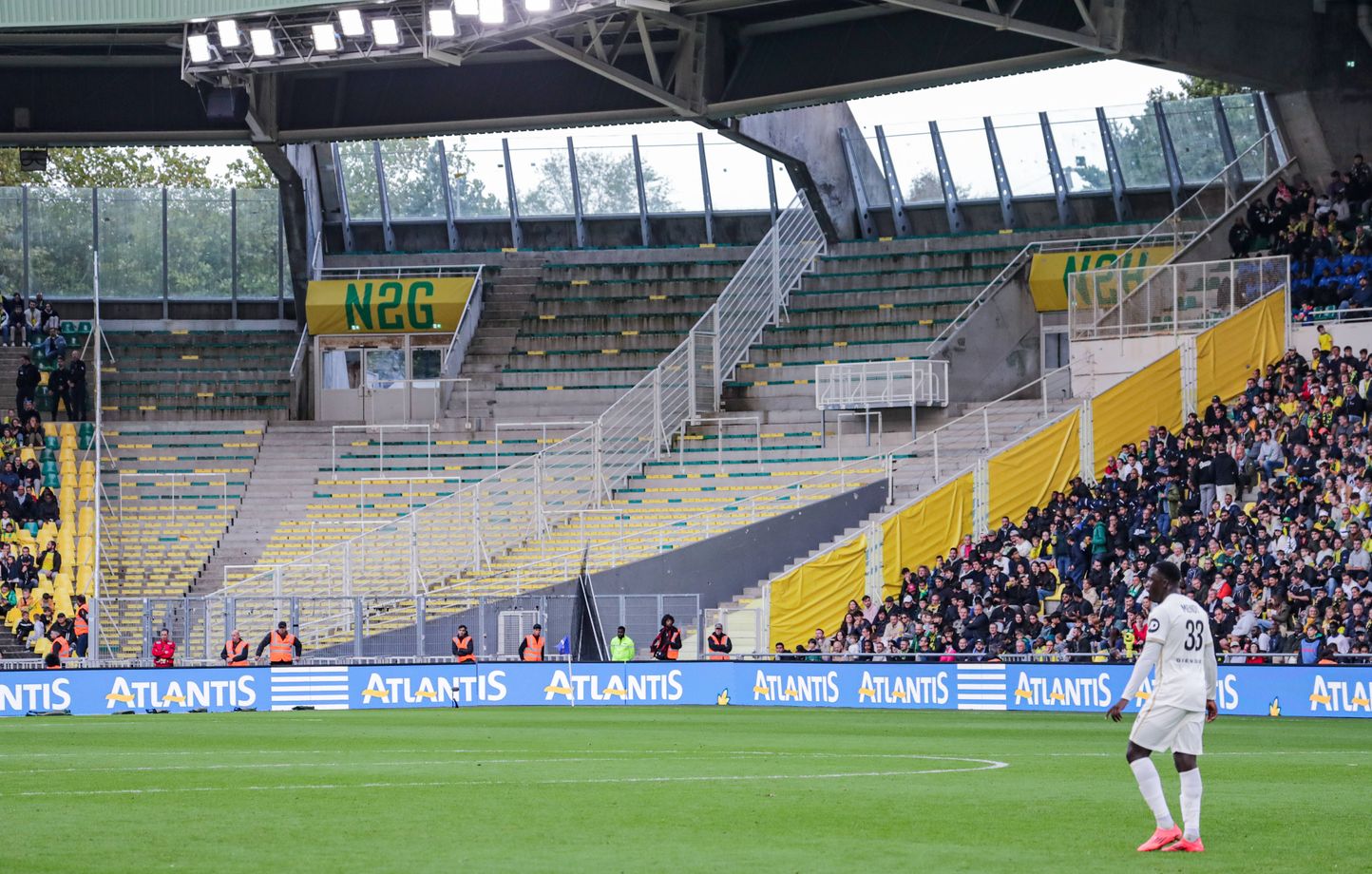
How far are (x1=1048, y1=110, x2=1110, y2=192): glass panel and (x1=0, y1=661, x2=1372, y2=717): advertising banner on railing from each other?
23129 millimetres

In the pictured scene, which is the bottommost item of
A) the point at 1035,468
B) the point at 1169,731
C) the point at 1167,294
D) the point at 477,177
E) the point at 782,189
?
the point at 1169,731

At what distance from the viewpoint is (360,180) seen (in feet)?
179

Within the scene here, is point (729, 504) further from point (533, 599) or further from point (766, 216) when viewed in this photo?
point (766, 216)

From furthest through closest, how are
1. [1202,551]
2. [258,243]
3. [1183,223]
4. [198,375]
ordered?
[258,243] < [198,375] < [1183,223] < [1202,551]

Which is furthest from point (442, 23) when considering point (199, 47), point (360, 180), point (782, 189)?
point (782, 189)

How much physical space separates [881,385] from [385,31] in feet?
43.8

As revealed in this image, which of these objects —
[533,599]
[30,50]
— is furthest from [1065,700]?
[30,50]

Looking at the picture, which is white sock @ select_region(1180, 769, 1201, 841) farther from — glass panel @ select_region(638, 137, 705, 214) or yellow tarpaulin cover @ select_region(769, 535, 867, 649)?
glass panel @ select_region(638, 137, 705, 214)

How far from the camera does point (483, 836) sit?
12016 millimetres

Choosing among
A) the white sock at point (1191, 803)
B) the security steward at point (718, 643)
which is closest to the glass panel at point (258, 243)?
the security steward at point (718, 643)

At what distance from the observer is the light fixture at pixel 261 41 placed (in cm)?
3638

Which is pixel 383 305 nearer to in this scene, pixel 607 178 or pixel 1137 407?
pixel 607 178

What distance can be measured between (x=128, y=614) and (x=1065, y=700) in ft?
60.3

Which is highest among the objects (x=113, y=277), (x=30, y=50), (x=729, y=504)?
(x=30, y=50)
